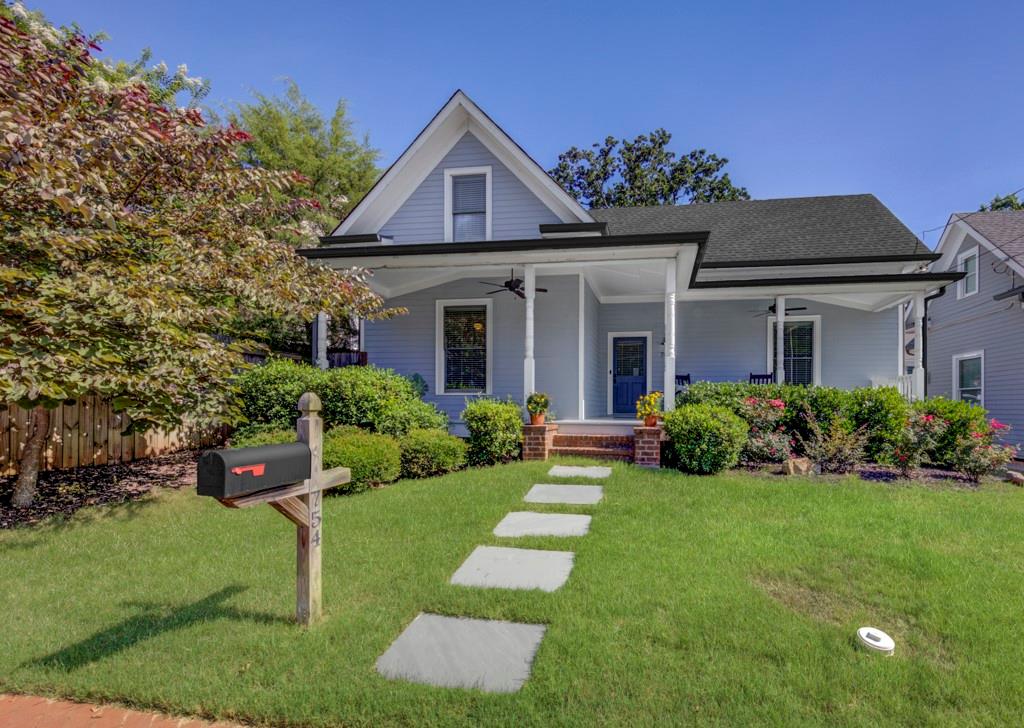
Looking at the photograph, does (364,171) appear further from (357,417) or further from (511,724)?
(511,724)

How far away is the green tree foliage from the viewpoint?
17.4 m

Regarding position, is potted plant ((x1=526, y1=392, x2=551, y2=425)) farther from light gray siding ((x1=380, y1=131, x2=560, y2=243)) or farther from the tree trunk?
the tree trunk

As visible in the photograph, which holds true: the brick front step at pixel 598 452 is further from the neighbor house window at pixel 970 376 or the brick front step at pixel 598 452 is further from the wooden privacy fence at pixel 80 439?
the neighbor house window at pixel 970 376

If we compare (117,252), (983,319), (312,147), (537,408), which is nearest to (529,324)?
(537,408)

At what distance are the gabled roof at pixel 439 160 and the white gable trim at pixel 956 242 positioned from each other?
30.6ft

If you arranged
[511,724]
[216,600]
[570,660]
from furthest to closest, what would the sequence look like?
[216,600] → [570,660] → [511,724]

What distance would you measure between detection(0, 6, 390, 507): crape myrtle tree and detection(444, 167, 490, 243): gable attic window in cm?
422

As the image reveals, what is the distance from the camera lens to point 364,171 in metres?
20.2

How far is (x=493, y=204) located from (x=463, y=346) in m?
3.11

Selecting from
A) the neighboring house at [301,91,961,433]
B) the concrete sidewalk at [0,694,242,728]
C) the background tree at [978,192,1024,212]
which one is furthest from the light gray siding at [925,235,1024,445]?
the background tree at [978,192,1024,212]

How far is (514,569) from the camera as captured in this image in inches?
155

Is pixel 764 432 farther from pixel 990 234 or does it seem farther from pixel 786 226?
pixel 990 234

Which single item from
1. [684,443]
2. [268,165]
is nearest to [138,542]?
[684,443]

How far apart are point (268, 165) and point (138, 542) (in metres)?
15.9
